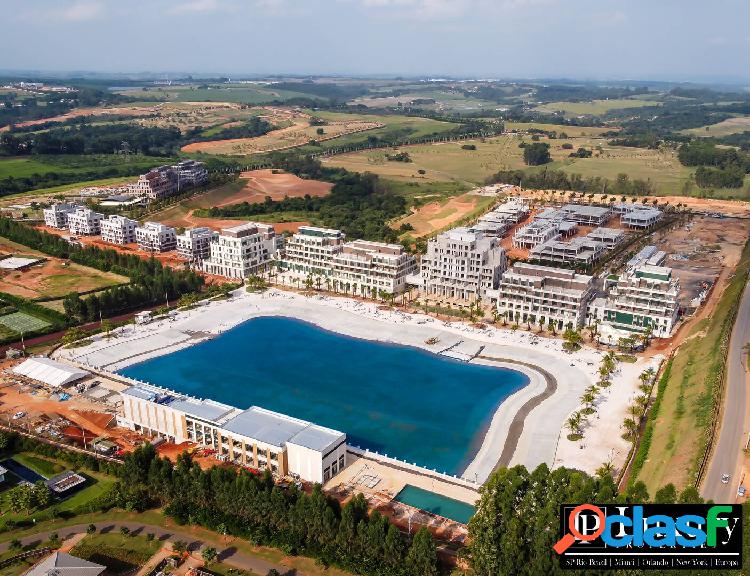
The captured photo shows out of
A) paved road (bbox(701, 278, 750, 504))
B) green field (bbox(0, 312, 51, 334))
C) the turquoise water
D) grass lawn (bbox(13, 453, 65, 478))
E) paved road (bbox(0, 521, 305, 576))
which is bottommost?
paved road (bbox(0, 521, 305, 576))

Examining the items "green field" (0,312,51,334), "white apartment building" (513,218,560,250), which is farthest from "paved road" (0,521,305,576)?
"white apartment building" (513,218,560,250)

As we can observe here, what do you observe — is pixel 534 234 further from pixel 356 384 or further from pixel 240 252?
pixel 356 384

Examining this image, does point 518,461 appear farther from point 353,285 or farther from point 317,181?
point 317,181

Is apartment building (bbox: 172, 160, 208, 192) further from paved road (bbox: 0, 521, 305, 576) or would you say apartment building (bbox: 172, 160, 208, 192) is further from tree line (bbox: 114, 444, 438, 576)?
paved road (bbox: 0, 521, 305, 576)

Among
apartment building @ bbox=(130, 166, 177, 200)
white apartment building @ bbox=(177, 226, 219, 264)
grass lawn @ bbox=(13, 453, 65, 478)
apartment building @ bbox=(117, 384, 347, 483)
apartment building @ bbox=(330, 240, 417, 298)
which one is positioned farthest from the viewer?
apartment building @ bbox=(130, 166, 177, 200)

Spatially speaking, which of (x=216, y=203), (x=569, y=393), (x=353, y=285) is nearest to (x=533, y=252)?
(x=353, y=285)

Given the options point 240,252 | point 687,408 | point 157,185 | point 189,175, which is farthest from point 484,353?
point 189,175

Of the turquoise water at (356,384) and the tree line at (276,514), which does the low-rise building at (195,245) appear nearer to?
the turquoise water at (356,384)

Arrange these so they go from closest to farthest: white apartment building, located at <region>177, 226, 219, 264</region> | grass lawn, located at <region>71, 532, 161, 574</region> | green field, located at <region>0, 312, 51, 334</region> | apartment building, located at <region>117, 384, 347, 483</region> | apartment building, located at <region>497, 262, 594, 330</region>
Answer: grass lawn, located at <region>71, 532, 161, 574</region>
apartment building, located at <region>117, 384, 347, 483</region>
apartment building, located at <region>497, 262, 594, 330</region>
green field, located at <region>0, 312, 51, 334</region>
white apartment building, located at <region>177, 226, 219, 264</region>
